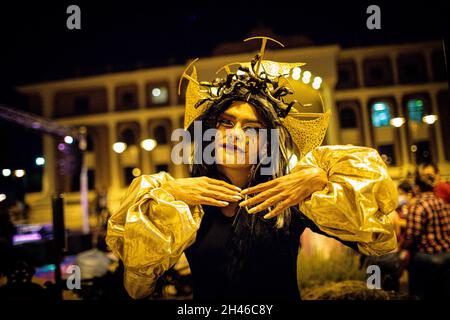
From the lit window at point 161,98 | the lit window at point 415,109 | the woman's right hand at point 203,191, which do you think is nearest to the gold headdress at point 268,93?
the woman's right hand at point 203,191

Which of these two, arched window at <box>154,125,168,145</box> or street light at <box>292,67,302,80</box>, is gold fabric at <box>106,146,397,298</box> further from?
arched window at <box>154,125,168,145</box>

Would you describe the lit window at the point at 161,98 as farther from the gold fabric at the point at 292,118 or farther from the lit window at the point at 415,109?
the gold fabric at the point at 292,118

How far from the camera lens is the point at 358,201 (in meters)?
1.01

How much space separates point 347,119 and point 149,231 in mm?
18130

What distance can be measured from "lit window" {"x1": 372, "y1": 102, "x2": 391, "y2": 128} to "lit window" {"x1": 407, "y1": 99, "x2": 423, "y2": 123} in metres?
1.05

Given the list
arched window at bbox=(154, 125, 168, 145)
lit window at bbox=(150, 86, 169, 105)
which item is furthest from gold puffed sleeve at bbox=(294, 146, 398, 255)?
arched window at bbox=(154, 125, 168, 145)

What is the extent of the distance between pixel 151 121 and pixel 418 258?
51.9ft

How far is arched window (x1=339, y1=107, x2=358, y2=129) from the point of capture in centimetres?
1748

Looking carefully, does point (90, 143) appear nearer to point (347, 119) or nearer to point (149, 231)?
point (347, 119)

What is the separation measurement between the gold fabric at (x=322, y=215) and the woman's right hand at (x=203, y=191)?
4cm

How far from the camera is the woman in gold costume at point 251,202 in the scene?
106 centimetres

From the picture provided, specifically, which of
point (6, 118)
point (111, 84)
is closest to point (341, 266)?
point (6, 118)

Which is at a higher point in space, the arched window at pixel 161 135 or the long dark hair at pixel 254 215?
the arched window at pixel 161 135
